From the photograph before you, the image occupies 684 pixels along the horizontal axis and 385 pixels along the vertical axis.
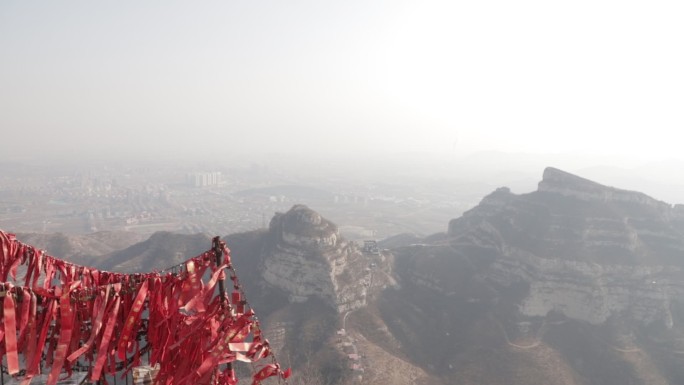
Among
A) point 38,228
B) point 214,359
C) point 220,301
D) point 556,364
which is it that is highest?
point 220,301

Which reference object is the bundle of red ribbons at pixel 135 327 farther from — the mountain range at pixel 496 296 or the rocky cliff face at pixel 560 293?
the rocky cliff face at pixel 560 293

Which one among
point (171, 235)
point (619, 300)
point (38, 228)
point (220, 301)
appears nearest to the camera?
point (220, 301)

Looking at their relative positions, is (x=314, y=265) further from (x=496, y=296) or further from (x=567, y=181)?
(x=567, y=181)

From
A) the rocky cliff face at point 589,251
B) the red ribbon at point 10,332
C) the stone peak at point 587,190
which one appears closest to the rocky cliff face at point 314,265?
the rocky cliff face at point 589,251

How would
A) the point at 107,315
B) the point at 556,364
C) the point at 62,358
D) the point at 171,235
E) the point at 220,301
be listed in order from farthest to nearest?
the point at 171,235 → the point at 556,364 → the point at 220,301 → the point at 107,315 → the point at 62,358

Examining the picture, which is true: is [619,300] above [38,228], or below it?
above

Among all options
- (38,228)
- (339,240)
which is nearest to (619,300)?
(339,240)

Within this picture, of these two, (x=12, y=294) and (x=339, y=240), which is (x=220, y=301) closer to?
(x=12, y=294)

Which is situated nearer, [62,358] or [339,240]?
[62,358]

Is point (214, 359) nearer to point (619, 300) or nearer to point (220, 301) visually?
point (220, 301)

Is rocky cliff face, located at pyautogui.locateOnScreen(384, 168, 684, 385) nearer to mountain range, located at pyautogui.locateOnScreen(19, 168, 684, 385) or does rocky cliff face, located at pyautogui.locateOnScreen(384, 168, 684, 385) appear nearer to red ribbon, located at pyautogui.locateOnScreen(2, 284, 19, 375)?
mountain range, located at pyautogui.locateOnScreen(19, 168, 684, 385)
